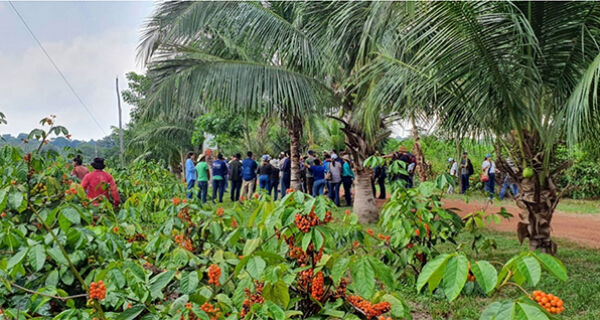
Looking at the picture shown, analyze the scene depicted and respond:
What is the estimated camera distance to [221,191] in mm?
11320

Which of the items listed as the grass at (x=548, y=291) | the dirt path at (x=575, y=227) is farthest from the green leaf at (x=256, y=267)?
the dirt path at (x=575, y=227)

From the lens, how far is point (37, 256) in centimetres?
166

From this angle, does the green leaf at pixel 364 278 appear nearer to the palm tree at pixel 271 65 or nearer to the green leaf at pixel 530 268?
the green leaf at pixel 530 268

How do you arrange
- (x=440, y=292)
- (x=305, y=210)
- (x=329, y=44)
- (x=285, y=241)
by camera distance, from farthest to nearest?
(x=329, y=44) → (x=440, y=292) → (x=285, y=241) → (x=305, y=210)

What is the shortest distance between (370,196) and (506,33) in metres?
4.21

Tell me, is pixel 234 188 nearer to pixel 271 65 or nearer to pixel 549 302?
pixel 271 65

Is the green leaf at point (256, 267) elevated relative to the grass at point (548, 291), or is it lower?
elevated

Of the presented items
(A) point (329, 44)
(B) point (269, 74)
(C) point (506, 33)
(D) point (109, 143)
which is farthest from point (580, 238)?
(D) point (109, 143)

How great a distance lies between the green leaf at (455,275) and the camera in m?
1.02

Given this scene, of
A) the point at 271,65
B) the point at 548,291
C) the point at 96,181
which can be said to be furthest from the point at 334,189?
the point at 548,291

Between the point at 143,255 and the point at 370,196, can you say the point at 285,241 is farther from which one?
the point at 370,196

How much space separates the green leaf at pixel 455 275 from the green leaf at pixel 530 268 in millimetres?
153

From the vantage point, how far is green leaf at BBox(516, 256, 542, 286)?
104 cm

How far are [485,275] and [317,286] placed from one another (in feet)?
2.70
